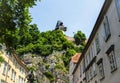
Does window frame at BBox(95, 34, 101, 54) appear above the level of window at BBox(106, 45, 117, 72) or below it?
above

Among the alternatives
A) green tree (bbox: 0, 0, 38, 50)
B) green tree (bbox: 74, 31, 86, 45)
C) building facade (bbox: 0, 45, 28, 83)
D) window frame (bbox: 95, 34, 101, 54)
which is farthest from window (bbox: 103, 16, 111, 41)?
green tree (bbox: 74, 31, 86, 45)

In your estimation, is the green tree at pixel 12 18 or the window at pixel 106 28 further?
the window at pixel 106 28

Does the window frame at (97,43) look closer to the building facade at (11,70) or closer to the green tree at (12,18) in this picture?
the green tree at (12,18)

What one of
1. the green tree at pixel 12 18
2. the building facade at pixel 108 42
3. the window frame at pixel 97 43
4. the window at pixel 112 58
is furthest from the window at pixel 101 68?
the green tree at pixel 12 18

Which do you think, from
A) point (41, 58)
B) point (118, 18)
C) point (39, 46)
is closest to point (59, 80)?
point (41, 58)

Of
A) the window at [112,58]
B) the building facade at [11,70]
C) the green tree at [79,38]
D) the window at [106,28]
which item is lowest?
the window at [112,58]

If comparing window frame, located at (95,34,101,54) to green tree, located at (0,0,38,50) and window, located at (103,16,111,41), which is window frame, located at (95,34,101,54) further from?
green tree, located at (0,0,38,50)

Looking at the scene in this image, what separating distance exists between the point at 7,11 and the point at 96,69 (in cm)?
1286

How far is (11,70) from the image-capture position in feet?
123

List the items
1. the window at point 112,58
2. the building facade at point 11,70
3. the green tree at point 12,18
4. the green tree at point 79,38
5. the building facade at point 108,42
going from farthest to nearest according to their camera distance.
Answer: the green tree at point 79,38 → the building facade at point 11,70 → the window at point 112,58 → the building facade at point 108,42 → the green tree at point 12,18

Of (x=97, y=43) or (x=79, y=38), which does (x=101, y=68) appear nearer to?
(x=97, y=43)

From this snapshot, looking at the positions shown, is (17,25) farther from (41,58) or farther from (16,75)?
(41,58)

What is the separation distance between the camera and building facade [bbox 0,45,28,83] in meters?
33.4

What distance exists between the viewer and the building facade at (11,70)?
110 feet
